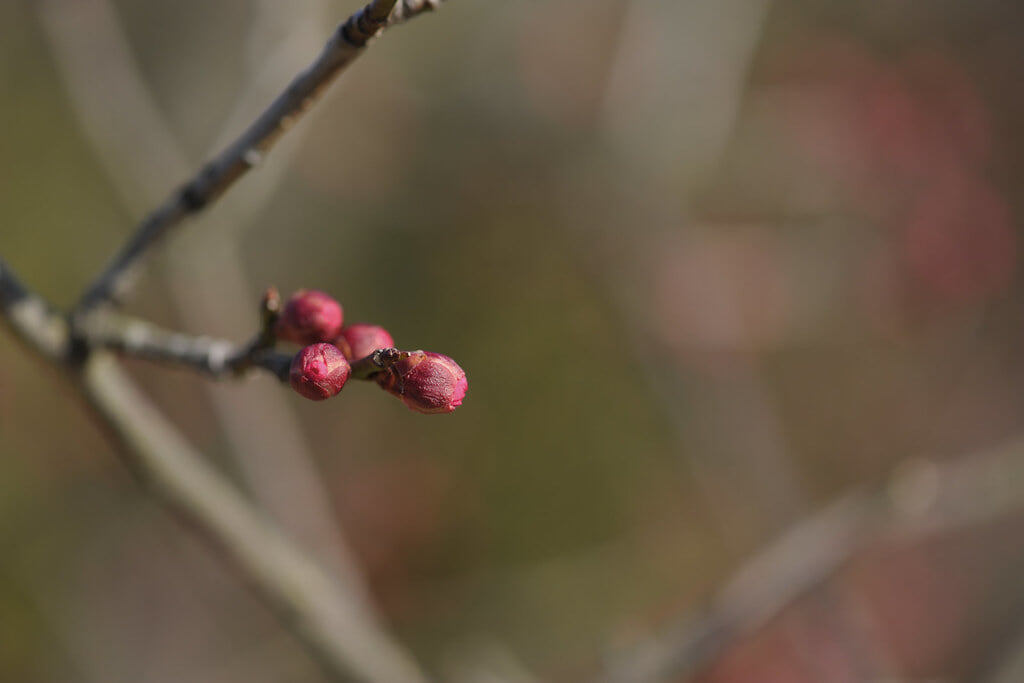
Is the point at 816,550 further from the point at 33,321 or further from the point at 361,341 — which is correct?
the point at 33,321

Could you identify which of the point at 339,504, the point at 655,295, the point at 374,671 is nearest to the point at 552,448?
the point at 339,504

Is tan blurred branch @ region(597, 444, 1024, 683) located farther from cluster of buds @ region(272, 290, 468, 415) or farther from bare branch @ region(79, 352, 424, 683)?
cluster of buds @ region(272, 290, 468, 415)

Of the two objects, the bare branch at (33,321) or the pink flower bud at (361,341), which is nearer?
the pink flower bud at (361,341)

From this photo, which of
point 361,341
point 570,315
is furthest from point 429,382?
point 570,315

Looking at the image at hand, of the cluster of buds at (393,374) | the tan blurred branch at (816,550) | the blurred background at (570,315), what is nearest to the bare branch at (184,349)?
the cluster of buds at (393,374)

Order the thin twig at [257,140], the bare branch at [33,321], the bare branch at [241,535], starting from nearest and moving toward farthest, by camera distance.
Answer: the thin twig at [257,140] → the bare branch at [33,321] → the bare branch at [241,535]

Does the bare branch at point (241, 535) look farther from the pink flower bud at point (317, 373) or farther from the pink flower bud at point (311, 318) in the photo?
the pink flower bud at point (317, 373)

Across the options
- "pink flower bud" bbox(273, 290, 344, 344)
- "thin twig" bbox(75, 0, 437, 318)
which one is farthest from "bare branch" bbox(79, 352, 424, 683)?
"pink flower bud" bbox(273, 290, 344, 344)
